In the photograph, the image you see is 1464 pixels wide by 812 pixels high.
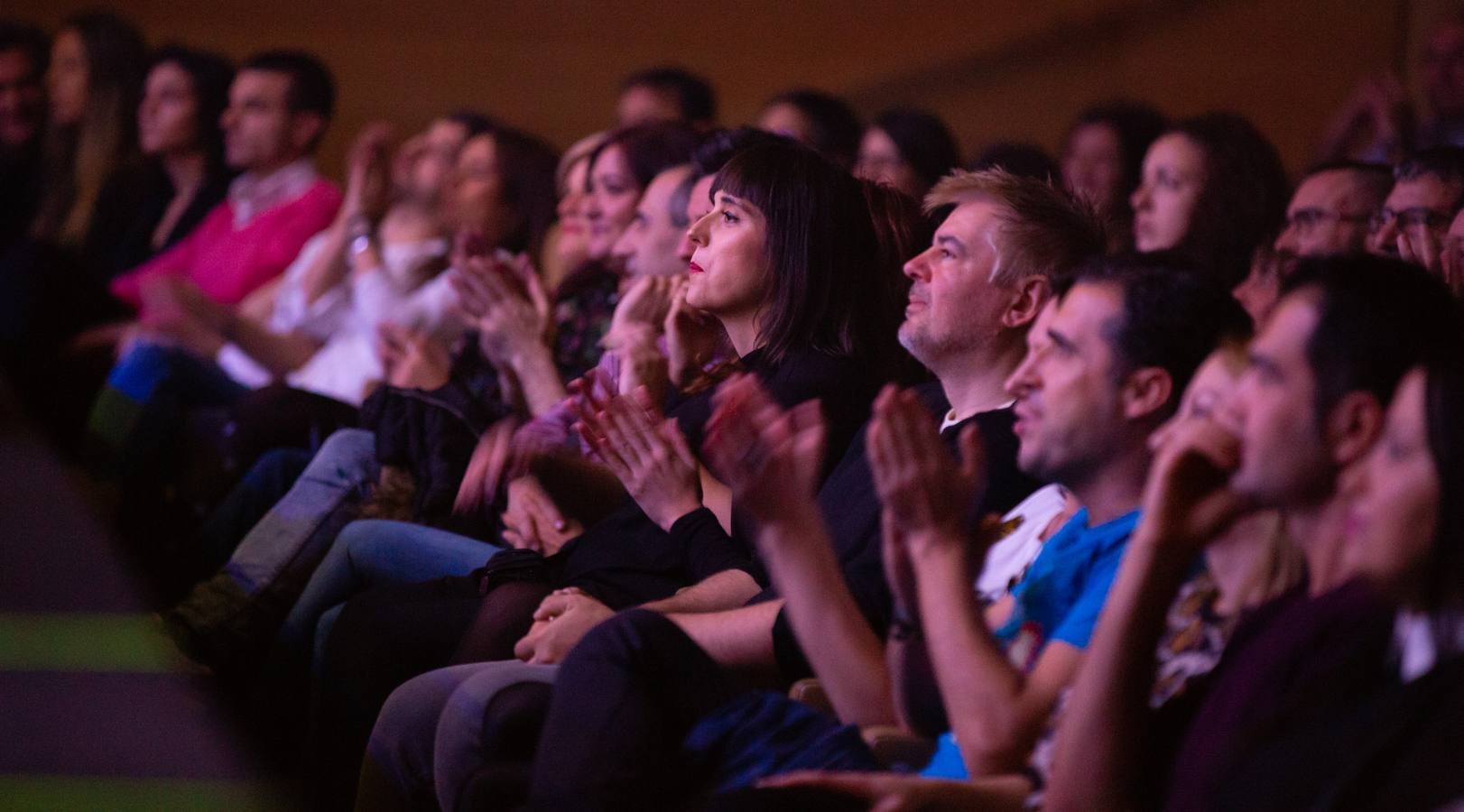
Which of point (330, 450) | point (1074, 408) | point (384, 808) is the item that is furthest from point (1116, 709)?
point (330, 450)

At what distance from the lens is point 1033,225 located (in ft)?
6.16

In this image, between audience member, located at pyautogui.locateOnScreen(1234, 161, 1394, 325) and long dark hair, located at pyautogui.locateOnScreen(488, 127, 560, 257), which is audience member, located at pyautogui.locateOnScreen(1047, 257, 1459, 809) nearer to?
audience member, located at pyautogui.locateOnScreen(1234, 161, 1394, 325)

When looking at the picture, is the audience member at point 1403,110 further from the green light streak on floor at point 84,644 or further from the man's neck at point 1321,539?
the green light streak on floor at point 84,644

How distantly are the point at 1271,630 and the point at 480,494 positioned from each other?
4.66ft

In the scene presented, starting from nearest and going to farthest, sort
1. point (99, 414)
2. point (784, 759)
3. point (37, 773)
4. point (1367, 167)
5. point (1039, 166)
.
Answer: point (784, 759) < point (37, 773) < point (1039, 166) < point (1367, 167) < point (99, 414)

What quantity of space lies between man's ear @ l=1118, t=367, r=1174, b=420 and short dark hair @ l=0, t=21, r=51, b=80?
14.2ft

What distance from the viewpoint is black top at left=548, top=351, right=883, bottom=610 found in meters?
1.82

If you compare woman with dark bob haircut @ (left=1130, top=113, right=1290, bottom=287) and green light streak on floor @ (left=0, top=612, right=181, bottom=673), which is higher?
woman with dark bob haircut @ (left=1130, top=113, right=1290, bottom=287)

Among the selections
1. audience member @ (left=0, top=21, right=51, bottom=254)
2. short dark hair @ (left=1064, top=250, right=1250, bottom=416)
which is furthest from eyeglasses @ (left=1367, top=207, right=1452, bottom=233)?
audience member @ (left=0, top=21, right=51, bottom=254)

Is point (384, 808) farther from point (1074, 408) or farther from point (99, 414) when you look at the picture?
point (99, 414)

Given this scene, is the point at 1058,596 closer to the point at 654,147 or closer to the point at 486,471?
the point at 486,471

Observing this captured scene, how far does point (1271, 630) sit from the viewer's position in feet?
3.92

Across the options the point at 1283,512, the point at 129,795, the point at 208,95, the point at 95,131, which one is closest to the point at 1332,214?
the point at 1283,512

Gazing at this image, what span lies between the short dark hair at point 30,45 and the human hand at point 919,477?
4301mm
